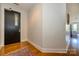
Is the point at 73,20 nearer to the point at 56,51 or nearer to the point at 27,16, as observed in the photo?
the point at 56,51

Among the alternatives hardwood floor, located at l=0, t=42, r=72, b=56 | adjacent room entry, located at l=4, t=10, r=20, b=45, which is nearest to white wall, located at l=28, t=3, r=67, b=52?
hardwood floor, located at l=0, t=42, r=72, b=56

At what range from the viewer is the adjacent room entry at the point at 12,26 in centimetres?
128

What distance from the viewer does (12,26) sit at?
1.29 metres

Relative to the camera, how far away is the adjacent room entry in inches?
50.2

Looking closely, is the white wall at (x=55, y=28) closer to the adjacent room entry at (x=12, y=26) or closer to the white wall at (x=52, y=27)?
the white wall at (x=52, y=27)

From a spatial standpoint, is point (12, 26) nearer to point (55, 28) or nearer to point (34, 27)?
point (34, 27)

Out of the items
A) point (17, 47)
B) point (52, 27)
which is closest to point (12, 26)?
point (17, 47)

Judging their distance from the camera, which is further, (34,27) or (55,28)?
(34,27)

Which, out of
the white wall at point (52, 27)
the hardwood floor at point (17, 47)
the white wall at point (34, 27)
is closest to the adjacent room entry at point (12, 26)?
the hardwood floor at point (17, 47)

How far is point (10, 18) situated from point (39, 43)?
57 cm

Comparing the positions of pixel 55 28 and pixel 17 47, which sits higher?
pixel 55 28

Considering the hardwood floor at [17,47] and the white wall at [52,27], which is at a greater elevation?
the white wall at [52,27]

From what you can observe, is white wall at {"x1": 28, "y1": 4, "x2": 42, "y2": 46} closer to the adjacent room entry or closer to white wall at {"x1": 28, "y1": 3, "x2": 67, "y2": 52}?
white wall at {"x1": 28, "y1": 3, "x2": 67, "y2": 52}

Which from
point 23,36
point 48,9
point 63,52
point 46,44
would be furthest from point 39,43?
point 48,9
